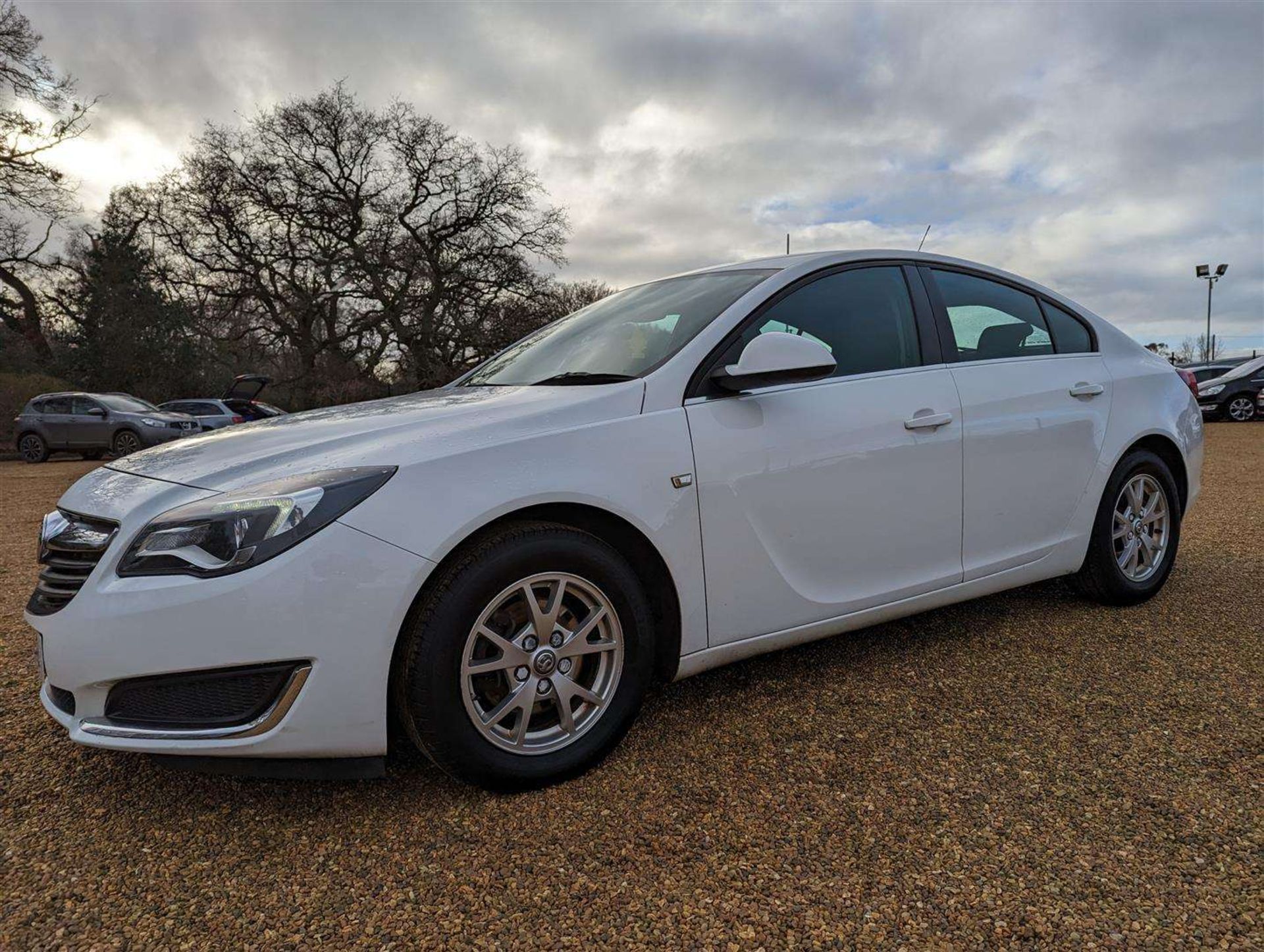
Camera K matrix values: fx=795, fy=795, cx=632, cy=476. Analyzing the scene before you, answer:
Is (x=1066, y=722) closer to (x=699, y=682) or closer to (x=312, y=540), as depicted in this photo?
(x=699, y=682)

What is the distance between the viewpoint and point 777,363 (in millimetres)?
2334

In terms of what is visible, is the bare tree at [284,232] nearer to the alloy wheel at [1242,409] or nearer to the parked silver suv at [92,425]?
the parked silver suv at [92,425]

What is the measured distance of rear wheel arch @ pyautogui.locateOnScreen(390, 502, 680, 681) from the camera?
7.01 feet

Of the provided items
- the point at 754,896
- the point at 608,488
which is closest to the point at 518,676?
the point at 608,488

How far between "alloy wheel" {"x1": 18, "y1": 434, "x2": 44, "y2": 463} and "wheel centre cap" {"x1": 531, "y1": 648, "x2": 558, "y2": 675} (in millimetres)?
18727

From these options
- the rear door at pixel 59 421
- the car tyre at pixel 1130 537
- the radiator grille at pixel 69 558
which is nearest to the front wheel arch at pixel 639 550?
the radiator grille at pixel 69 558

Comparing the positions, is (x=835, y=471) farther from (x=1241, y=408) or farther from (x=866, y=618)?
(x=1241, y=408)

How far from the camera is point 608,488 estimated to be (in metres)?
2.19

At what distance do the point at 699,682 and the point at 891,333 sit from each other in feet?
4.76

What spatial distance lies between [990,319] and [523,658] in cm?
237

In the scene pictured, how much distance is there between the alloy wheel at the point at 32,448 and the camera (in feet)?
54.2

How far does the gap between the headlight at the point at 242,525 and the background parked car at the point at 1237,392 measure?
2089 cm

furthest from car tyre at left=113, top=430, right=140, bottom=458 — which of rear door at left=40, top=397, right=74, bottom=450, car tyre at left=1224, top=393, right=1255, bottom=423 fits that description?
car tyre at left=1224, top=393, right=1255, bottom=423

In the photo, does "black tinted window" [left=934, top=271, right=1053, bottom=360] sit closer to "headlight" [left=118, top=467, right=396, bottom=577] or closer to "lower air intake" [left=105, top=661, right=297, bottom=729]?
"headlight" [left=118, top=467, right=396, bottom=577]
